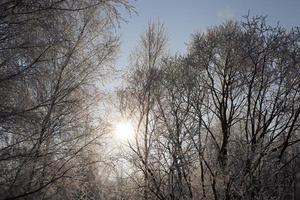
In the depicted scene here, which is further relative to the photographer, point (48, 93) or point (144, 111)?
point (144, 111)

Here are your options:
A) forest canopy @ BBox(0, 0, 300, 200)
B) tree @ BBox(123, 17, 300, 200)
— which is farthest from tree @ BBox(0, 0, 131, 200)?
tree @ BBox(123, 17, 300, 200)

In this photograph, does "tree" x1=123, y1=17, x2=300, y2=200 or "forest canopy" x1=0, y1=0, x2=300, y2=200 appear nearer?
"forest canopy" x1=0, y1=0, x2=300, y2=200

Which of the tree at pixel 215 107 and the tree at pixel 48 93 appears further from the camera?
the tree at pixel 215 107

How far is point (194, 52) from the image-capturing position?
13.4m

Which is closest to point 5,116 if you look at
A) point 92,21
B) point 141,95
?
point 92,21

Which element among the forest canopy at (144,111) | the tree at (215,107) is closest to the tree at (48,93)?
the forest canopy at (144,111)

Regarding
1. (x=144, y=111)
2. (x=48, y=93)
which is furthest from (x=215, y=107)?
(x=48, y=93)

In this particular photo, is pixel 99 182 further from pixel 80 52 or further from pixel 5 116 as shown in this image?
pixel 5 116

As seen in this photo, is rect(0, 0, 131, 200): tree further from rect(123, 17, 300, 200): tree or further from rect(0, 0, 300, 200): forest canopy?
rect(123, 17, 300, 200): tree

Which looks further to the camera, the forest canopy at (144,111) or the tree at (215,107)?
the tree at (215,107)

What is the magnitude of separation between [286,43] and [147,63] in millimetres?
5328

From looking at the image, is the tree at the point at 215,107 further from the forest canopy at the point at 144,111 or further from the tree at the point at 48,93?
the tree at the point at 48,93

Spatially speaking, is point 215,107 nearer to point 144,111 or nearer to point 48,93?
point 144,111

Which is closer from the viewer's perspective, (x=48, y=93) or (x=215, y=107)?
(x=48, y=93)
